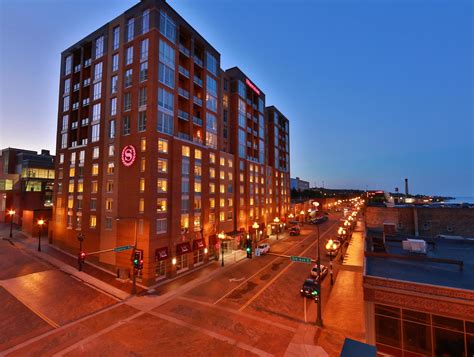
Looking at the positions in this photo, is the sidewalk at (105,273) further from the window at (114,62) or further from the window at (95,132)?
the window at (114,62)

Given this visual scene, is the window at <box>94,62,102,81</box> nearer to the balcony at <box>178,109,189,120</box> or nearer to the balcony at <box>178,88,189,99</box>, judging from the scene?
the balcony at <box>178,88,189,99</box>

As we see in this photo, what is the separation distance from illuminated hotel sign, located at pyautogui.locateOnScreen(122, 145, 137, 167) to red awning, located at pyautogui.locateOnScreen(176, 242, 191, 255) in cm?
1267

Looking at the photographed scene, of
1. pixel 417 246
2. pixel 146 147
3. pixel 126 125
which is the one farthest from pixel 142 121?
pixel 417 246

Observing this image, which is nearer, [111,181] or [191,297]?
[191,297]

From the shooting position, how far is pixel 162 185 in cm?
3194

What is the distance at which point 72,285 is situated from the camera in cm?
2742

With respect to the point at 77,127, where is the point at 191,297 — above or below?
below

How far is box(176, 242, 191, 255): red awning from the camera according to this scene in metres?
32.6

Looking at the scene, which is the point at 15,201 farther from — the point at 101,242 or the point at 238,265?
the point at 238,265

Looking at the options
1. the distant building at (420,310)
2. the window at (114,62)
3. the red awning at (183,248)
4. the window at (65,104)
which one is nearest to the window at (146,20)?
the window at (114,62)

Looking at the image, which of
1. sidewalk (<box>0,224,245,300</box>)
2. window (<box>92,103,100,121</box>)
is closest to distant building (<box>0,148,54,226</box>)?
sidewalk (<box>0,224,245,300</box>)

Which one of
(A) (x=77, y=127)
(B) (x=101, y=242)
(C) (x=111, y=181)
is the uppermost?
(A) (x=77, y=127)

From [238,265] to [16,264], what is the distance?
29980mm

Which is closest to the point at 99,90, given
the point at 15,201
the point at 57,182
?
the point at 57,182
